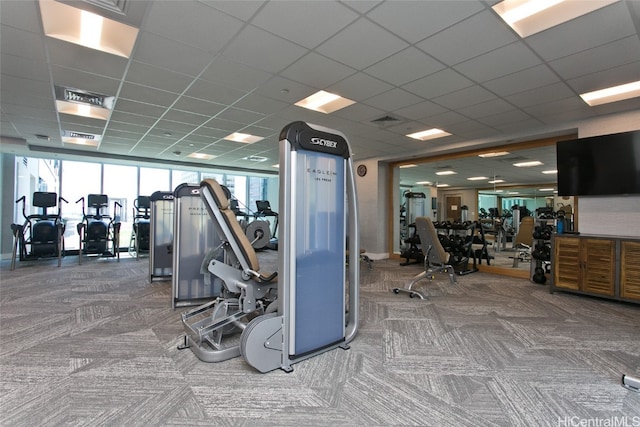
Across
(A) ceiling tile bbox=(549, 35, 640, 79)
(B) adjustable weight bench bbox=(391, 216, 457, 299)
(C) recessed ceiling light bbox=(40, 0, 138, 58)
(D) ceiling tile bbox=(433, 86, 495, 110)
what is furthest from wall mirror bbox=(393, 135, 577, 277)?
(C) recessed ceiling light bbox=(40, 0, 138, 58)

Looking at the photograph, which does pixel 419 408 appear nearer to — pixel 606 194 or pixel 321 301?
pixel 321 301

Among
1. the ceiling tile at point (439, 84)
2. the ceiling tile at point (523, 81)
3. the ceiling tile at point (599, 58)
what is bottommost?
the ceiling tile at point (599, 58)

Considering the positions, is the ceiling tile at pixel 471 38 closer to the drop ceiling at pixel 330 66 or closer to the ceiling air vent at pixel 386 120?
the drop ceiling at pixel 330 66

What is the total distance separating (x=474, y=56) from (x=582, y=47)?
93 cm

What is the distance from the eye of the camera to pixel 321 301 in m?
2.61

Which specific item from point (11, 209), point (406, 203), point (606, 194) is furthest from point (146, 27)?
point (11, 209)

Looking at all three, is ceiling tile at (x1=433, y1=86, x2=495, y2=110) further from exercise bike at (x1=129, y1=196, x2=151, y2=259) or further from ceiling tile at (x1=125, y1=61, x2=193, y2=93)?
exercise bike at (x1=129, y1=196, x2=151, y2=259)

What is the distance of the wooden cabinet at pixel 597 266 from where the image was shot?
4121 mm

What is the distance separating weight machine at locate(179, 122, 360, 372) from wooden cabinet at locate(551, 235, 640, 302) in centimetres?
381

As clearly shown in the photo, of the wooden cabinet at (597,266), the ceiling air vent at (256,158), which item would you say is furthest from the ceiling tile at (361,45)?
the ceiling air vent at (256,158)

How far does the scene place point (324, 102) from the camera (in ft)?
15.8

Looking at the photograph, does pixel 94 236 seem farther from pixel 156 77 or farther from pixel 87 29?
pixel 87 29

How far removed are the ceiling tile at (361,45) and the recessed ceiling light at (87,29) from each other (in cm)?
183

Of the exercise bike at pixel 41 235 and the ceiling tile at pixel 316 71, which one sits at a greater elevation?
the ceiling tile at pixel 316 71
